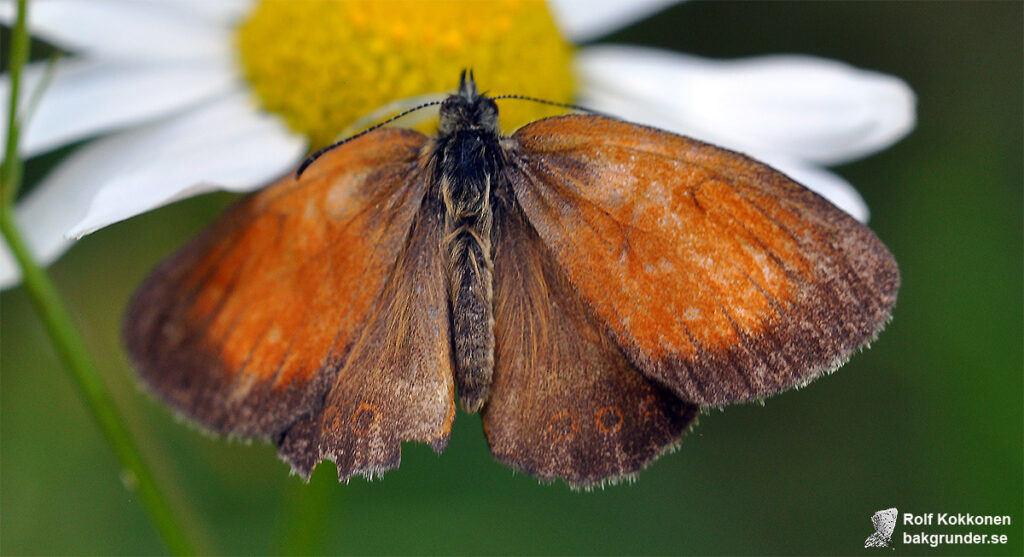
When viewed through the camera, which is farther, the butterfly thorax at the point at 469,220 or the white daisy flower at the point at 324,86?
the white daisy flower at the point at 324,86

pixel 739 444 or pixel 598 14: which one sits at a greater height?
pixel 598 14

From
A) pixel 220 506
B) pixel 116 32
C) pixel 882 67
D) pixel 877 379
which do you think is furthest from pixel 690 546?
pixel 116 32

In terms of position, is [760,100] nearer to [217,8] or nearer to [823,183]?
[823,183]

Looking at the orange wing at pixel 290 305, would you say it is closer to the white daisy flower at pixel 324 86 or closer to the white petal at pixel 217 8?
the white daisy flower at pixel 324 86

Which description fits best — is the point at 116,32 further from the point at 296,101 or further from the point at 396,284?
the point at 396,284

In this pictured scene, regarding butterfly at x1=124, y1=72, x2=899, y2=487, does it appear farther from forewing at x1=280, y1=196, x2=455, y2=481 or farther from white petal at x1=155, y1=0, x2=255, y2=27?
white petal at x1=155, y1=0, x2=255, y2=27

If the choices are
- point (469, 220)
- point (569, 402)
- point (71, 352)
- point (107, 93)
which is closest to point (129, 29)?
point (107, 93)

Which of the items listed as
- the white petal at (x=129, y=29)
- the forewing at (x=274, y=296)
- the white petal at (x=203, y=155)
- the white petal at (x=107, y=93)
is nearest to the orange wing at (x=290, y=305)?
the forewing at (x=274, y=296)
